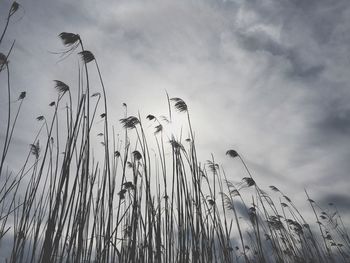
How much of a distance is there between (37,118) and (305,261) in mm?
5670

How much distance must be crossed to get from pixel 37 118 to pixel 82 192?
2.28 m

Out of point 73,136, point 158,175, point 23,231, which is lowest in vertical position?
point 23,231

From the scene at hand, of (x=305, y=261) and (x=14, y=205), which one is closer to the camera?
(x=14, y=205)

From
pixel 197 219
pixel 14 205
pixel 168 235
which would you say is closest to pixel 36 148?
pixel 14 205

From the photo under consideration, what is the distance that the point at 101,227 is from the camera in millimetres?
2895

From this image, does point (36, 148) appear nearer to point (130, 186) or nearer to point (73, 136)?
point (130, 186)

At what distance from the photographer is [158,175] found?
3.54 m

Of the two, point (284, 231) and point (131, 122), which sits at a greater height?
point (131, 122)

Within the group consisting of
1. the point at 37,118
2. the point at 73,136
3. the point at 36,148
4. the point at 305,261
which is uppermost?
the point at 37,118

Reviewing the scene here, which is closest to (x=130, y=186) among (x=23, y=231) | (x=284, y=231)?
(x=23, y=231)

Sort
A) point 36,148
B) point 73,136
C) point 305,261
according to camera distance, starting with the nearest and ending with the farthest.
Result: point 73,136 → point 36,148 → point 305,261

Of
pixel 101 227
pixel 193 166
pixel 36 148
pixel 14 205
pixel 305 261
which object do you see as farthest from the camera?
pixel 305 261

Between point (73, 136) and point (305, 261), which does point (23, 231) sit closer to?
point (73, 136)

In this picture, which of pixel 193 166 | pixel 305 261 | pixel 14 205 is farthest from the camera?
pixel 305 261
